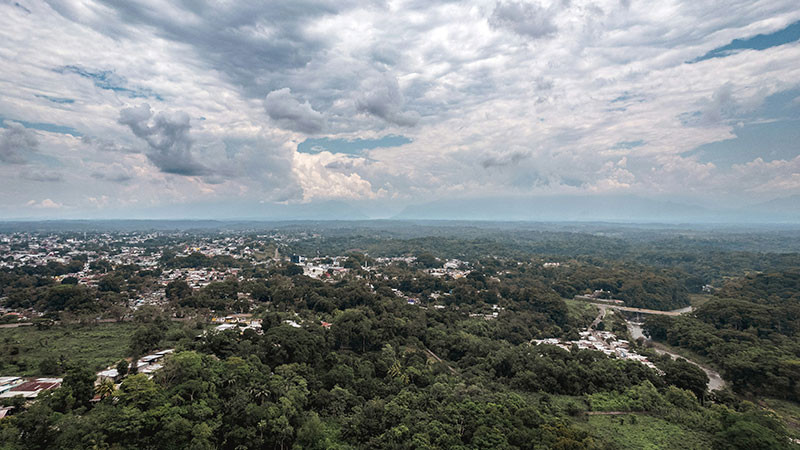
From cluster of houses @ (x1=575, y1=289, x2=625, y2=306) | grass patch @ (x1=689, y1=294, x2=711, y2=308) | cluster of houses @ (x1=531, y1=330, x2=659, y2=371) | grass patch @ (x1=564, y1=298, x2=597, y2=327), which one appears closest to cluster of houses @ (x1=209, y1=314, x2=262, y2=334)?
cluster of houses @ (x1=531, y1=330, x2=659, y2=371)

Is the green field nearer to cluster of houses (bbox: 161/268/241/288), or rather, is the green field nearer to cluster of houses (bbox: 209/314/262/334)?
cluster of houses (bbox: 209/314/262/334)

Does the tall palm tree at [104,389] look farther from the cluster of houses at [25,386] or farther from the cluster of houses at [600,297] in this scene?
the cluster of houses at [600,297]

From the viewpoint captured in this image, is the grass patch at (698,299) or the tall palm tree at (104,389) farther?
the grass patch at (698,299)

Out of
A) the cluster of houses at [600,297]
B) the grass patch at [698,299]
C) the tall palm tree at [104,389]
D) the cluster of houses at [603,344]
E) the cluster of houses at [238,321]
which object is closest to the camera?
the tall palm tree at [104,389]

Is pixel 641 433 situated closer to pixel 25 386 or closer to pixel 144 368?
pixel 144 368

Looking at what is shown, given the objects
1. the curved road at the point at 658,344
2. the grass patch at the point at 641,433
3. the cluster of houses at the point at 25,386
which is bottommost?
the curved road at the point at 658,344

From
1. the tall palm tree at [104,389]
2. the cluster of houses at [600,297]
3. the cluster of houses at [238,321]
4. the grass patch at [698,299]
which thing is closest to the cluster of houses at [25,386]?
the tall palm tree at [104,389]

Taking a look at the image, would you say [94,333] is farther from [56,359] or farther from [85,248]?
[85,248]
